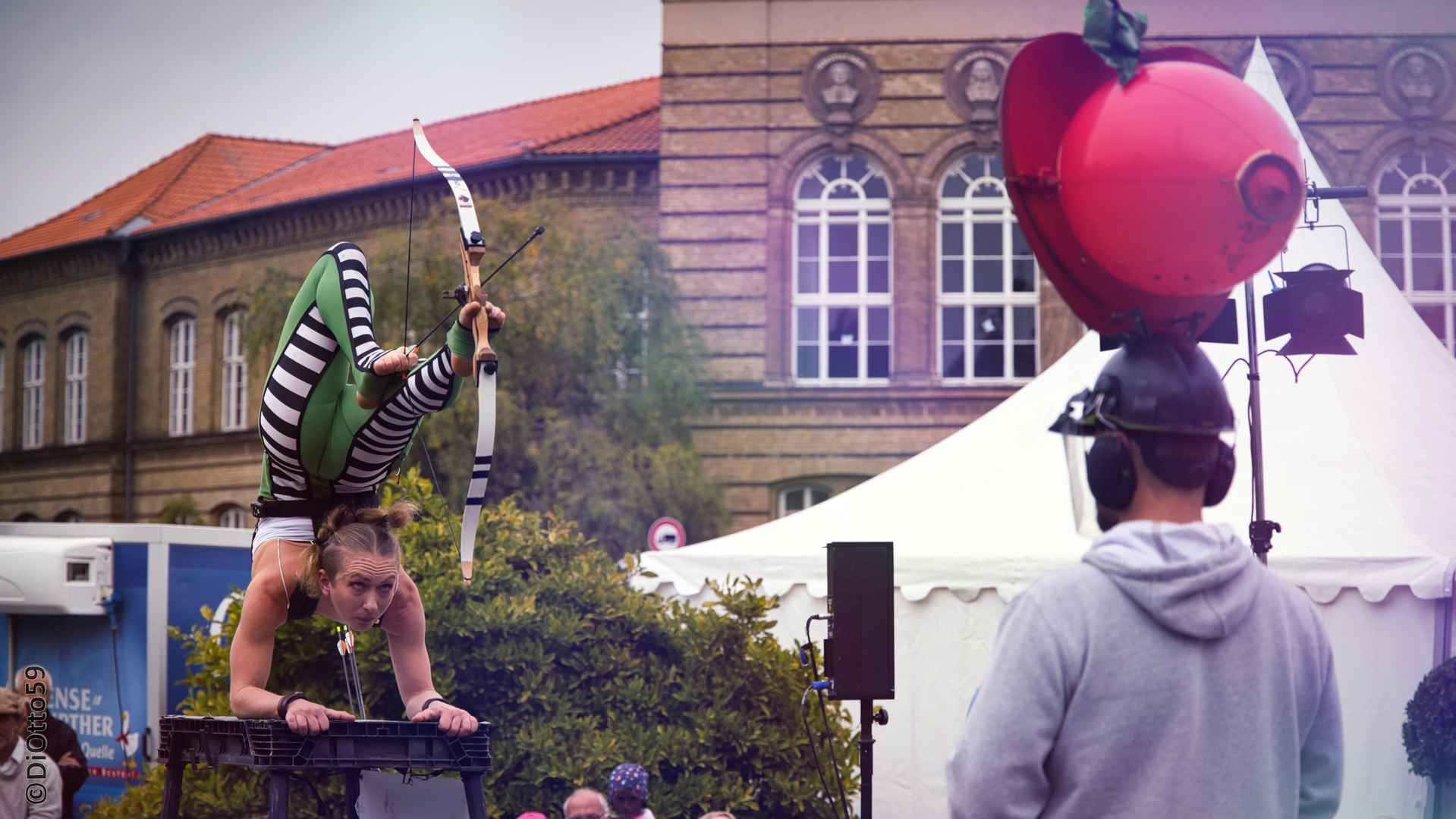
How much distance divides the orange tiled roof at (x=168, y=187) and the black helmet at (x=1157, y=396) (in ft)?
101

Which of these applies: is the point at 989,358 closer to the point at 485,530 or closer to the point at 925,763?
the point at 925,763

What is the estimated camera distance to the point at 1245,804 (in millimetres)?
2105

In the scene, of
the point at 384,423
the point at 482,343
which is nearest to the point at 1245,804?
the point at 482,343

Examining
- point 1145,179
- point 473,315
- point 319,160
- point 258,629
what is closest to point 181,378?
point 319,160

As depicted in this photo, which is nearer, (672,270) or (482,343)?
(482,343)

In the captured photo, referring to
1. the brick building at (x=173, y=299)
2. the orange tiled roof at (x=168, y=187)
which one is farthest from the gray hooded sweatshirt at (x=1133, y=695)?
the orange tiled roof at (x=168, y=187)

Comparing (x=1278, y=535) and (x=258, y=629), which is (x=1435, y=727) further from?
(x=258, y=629)

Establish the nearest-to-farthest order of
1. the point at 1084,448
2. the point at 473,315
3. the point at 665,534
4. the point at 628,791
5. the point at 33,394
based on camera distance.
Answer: the point at 1084,448 < the point at 473,315 < the point at 628,791 < the point at 665,534 < the point at 33,394

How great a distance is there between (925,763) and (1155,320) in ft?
22.6

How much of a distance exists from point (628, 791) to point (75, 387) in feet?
93.6

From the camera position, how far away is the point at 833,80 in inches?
875

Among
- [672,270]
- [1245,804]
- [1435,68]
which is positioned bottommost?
[1245,804]

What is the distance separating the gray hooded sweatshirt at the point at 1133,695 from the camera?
202 centimetres

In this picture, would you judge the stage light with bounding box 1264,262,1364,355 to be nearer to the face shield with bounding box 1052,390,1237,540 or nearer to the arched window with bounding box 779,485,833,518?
the face shield with bounding box 1052,390,1237,540
